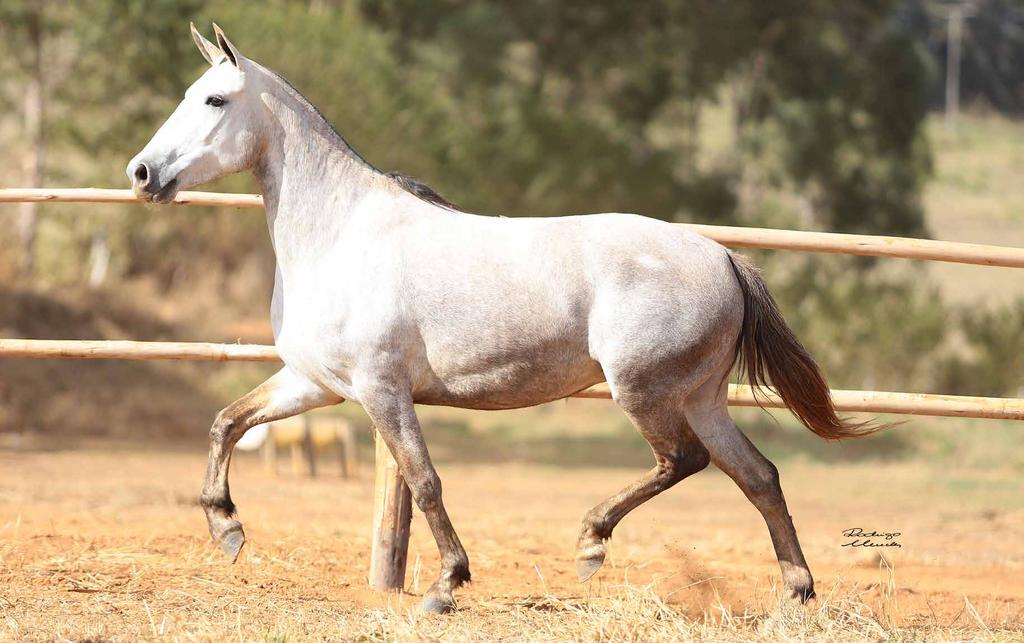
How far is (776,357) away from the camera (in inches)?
170

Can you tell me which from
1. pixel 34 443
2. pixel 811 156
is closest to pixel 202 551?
pixel 34 443

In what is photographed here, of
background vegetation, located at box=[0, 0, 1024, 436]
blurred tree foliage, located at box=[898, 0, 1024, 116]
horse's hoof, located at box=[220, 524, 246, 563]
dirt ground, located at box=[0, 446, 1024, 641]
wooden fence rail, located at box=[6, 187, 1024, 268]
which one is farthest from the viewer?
blurred tree foliage, located at box=[898, 0, 1024, 116]

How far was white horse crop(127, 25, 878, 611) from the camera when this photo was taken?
13.4 ft

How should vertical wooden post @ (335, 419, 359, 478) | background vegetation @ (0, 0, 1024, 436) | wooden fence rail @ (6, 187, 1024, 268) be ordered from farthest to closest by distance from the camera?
background vegetation @ (0, 0, 1024, 436), vertical wooden post @ (335, 419, 359, 478), wooden fence rail @ (6, 187, 1024, 268)

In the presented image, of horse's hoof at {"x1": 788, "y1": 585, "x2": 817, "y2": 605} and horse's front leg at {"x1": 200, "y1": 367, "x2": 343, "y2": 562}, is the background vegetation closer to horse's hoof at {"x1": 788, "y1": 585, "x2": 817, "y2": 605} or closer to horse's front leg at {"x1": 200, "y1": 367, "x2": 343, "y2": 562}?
horse's front leg at {"x1": 200, "y1": 367, "x2": 343, "y2": 562}

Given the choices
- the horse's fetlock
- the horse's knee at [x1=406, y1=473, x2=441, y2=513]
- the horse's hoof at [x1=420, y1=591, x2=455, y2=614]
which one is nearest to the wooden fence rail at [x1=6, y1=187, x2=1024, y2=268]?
the horse's fetlock

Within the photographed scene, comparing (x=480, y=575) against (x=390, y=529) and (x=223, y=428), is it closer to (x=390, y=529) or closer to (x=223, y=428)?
(x=390, y=529)

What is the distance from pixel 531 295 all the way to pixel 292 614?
1.27 metres

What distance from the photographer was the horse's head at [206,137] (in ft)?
13.6

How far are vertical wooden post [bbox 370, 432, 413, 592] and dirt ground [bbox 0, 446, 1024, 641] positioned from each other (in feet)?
0.33

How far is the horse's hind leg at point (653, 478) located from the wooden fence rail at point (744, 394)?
17.1 inches

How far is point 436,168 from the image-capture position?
17500mm

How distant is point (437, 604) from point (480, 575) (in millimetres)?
1304

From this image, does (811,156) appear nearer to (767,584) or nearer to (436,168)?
(436,168)
